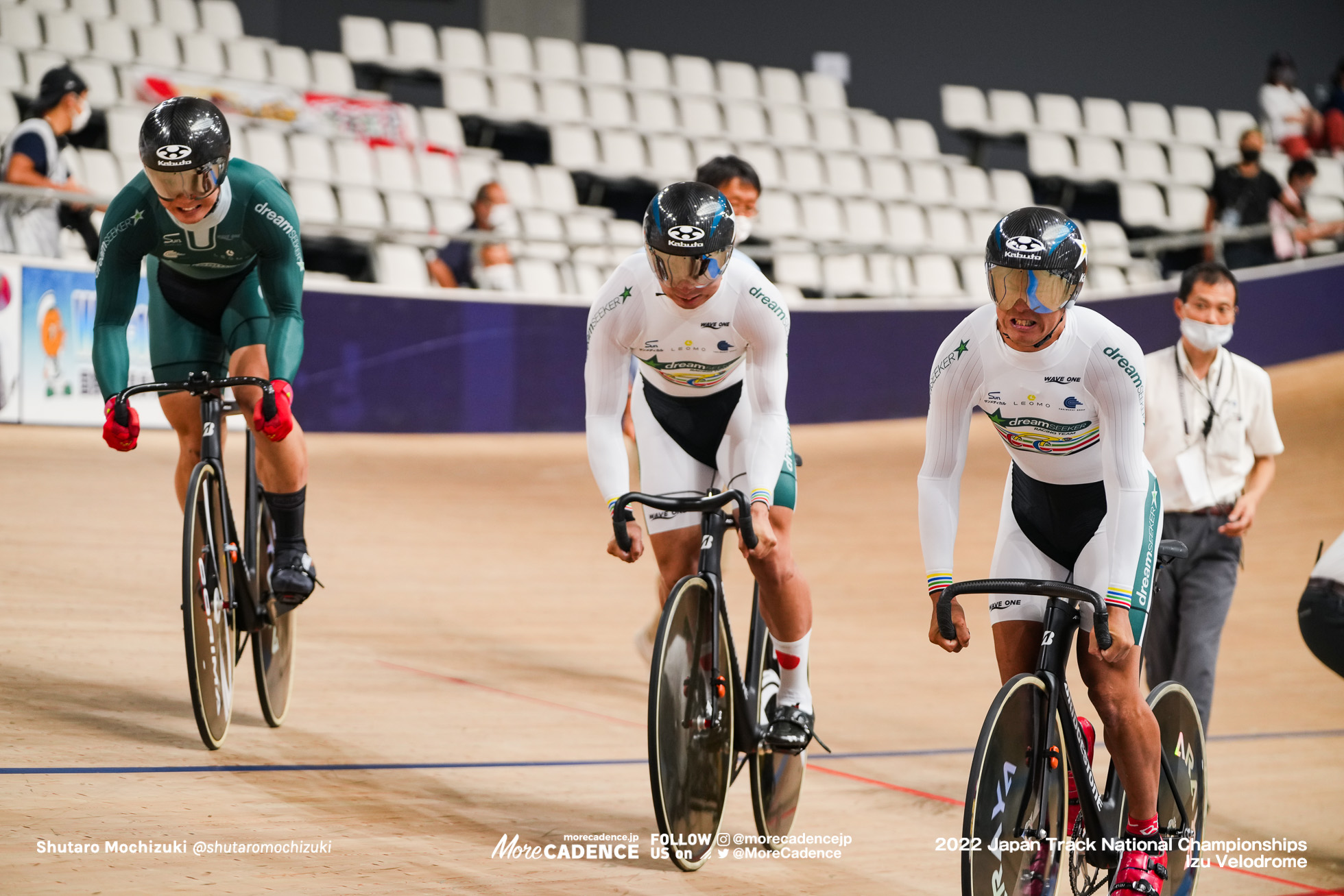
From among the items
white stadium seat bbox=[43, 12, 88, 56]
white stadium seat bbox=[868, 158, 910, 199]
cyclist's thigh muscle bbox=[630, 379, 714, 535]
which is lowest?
cyclist's thigh muscle bbox=[630, 379, 714, 535]

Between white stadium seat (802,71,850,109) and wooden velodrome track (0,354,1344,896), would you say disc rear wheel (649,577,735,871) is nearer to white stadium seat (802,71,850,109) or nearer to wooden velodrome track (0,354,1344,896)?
wooden velodrome track (0,354,1344,896)

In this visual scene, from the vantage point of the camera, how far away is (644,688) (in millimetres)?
5098

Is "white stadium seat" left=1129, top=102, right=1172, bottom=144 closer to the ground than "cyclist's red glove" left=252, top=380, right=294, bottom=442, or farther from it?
farther from it

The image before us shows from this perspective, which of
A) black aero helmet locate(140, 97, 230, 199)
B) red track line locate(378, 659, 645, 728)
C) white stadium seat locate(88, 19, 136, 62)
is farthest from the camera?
white stadium seat locate(88, 19, 136, 62)

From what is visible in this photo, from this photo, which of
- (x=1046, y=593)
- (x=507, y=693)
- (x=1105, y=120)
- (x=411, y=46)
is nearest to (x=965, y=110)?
(x=1105, y=120)

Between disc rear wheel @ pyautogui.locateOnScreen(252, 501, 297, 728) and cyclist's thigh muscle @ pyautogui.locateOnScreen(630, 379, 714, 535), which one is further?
disc rear wheel @ pyautogui.locateOnScreen(252, 501, 297, 728)

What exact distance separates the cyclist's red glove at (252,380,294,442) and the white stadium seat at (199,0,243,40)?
7.95 meters

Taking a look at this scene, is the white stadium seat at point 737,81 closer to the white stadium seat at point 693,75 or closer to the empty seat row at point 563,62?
the empty seat row at point 563,62

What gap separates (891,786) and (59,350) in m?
5.15

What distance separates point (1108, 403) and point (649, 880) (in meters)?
1.42

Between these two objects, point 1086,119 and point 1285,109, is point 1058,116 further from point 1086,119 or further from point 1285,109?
point 1285,109

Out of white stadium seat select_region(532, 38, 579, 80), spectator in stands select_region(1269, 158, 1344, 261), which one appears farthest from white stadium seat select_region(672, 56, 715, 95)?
spectator in stands select_region(1269, 158, 1344, 261)

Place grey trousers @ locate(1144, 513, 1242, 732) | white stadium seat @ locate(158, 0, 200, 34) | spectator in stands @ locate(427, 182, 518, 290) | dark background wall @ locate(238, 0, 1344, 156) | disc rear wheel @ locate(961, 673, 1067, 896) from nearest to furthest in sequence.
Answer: disc rear wheel @ locate(961, 673, 1067, 896), grey trousers @ locate(1144, 513, 1242, 732), spectator in stands @ locate(427, 182, 518, 290), white stadium seat @ locate(158, 0, 200, 34), dark background wall @ locate(238, 0, 1344, 156)

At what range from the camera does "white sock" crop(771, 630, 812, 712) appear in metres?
3.47
